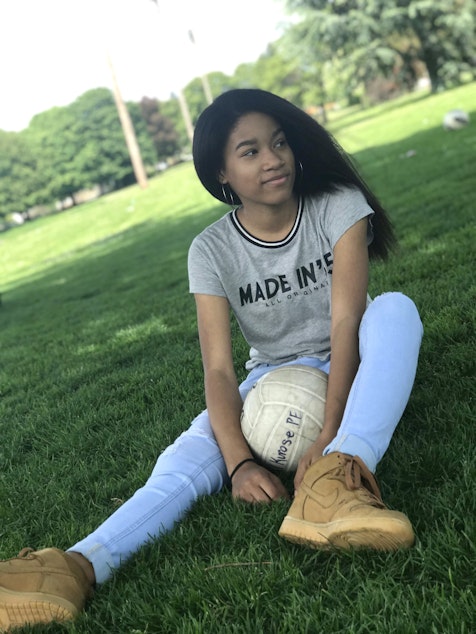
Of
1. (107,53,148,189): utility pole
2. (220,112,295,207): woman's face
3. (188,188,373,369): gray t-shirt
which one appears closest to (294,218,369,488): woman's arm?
(188,188,373,369): gray t-shirt

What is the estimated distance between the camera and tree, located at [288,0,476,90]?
33969 mm

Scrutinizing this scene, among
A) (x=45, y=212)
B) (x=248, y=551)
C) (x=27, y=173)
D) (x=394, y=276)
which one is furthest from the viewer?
(x=45, y=212)

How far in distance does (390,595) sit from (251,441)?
1.11 metres

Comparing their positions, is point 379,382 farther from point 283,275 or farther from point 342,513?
point 283,275

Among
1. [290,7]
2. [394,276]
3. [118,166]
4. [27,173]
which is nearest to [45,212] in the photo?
[27,173]

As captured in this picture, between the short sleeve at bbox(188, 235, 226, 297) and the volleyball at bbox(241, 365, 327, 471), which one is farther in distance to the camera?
the short sleeve at bbox(188, 235, 226, 297)

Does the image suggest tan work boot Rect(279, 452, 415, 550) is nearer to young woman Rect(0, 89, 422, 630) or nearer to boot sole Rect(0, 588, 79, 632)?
young woman Rect(0, 89, 422, 630)

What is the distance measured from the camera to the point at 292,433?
9.28 ft

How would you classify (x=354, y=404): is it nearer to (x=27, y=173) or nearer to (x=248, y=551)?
(x=248, y=551)

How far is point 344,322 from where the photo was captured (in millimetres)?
2896

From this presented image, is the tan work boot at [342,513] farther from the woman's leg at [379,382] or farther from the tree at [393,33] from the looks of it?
the tree at [393,33]

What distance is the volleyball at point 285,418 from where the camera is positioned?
2822mm

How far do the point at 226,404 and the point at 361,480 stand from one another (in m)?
0.86

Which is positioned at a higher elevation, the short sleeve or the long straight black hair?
the long straight black hair
